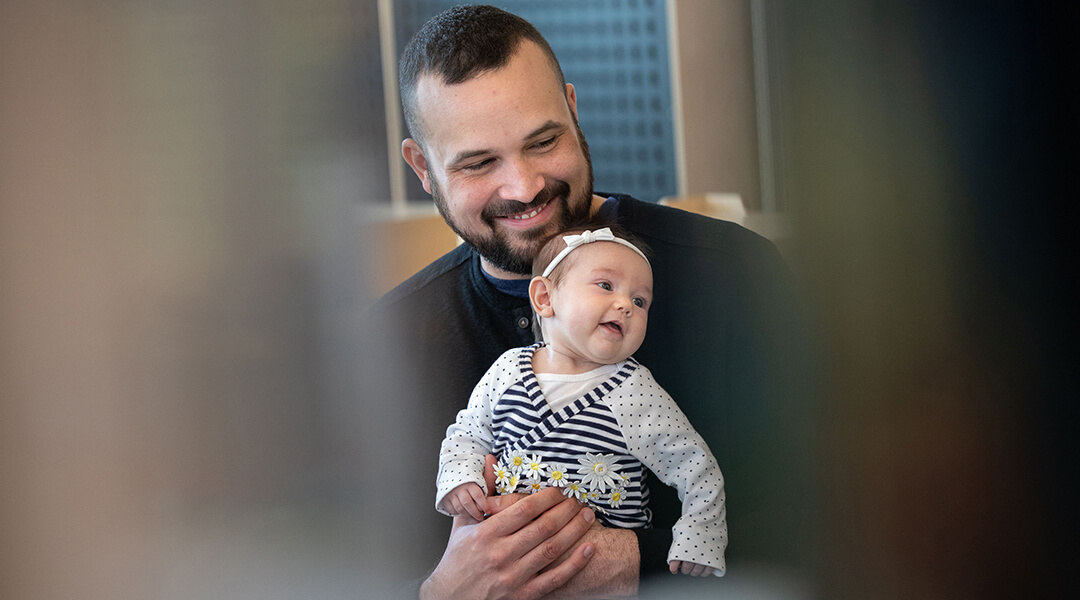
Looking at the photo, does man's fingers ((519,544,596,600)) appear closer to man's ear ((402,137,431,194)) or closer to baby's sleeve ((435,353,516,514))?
baby's sleeve ((435,353,516,514))

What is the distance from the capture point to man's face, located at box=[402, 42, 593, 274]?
28.3 inches

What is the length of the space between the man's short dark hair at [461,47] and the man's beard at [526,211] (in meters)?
0.07

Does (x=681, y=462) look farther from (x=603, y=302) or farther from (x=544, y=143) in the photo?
(x=544, y=143)

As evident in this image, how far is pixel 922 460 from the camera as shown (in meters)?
0.75

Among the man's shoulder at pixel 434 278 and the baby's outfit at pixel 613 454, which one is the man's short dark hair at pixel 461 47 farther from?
the baby's outfit at pixel 613 454

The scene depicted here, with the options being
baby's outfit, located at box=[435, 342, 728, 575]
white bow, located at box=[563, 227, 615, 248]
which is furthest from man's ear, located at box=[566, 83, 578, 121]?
baby's outfit, located at box=[435, 342, 728, 575]

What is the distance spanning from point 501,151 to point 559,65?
0.30ft

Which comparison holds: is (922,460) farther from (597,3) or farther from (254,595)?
(254,595)

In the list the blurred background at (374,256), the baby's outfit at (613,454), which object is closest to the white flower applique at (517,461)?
the baby's outfit at (613,454)

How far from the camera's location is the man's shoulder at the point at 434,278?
78 centimetres

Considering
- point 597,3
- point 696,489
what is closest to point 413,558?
point 696,489

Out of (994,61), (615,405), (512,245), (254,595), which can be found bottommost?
(254,595)

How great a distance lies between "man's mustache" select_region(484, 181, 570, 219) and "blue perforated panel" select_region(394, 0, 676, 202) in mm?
37

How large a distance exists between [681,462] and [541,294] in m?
0.18
